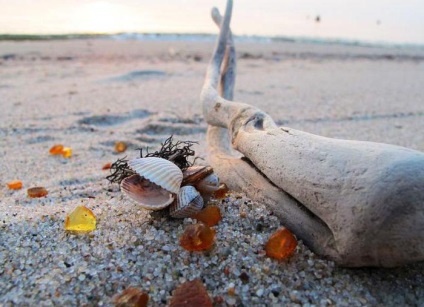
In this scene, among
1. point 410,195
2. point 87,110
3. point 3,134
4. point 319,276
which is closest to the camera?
point 410,195

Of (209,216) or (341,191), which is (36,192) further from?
(341,191)

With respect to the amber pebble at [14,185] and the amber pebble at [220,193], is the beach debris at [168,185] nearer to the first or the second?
the amber pebble at [220,193]

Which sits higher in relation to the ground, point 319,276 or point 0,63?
point 319,276

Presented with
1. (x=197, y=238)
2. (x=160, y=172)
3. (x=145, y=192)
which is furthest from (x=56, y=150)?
(x=197, y=238)

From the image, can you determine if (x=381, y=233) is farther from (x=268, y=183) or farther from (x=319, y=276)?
(x=268, y=183)

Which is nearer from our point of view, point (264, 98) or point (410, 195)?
point (410, 195)

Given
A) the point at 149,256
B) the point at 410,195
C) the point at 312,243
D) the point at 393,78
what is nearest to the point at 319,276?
the point at 312,243

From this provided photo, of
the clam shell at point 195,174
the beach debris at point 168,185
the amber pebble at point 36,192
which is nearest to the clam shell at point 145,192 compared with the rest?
the beach debris at point 168,185

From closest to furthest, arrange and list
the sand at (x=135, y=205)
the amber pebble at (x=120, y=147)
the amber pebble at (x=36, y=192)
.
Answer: the sand at (x=135, y=205), the amber pebble at (x=36, y=192), the amber pebble at (x=120, y=147)
